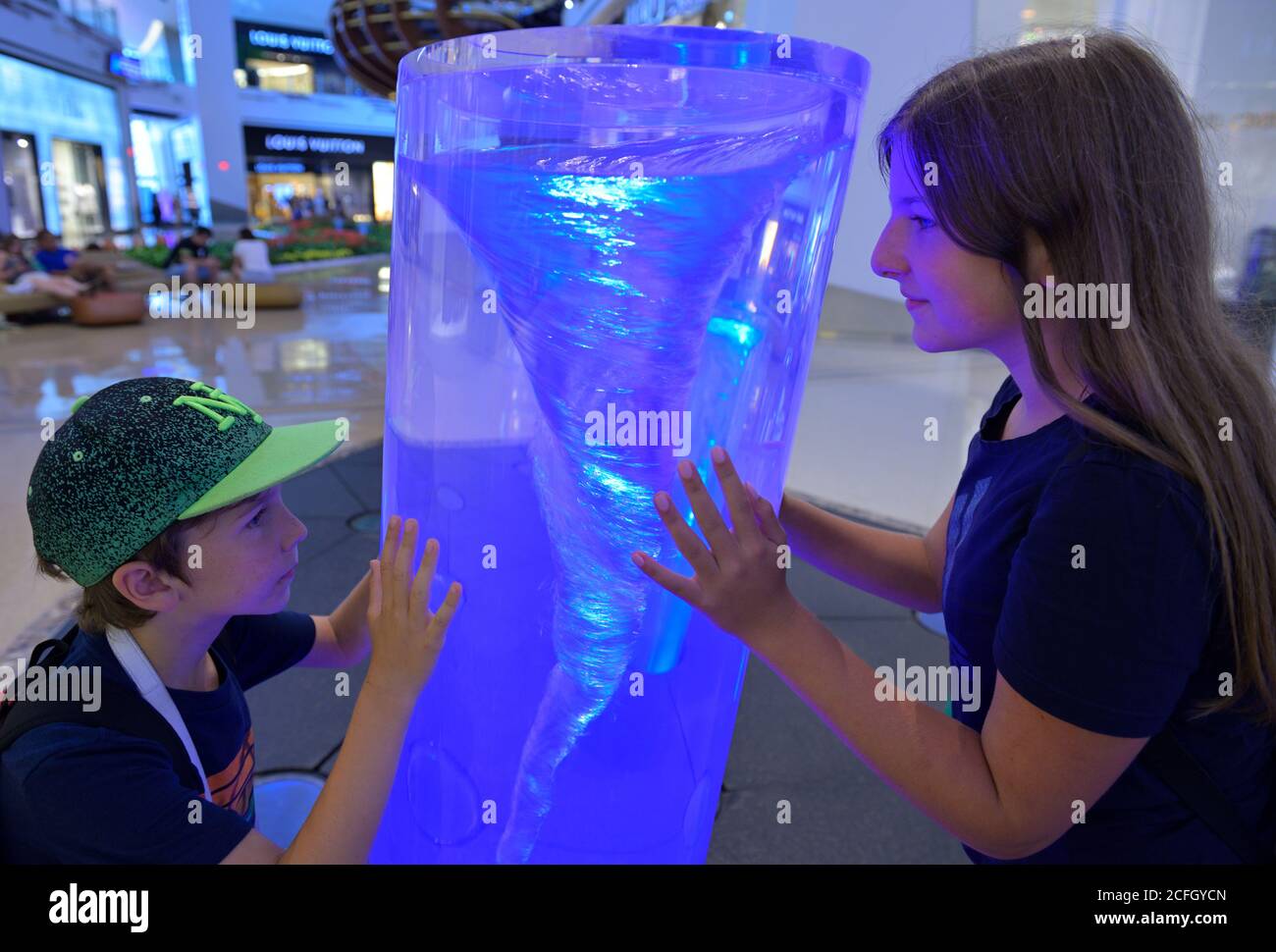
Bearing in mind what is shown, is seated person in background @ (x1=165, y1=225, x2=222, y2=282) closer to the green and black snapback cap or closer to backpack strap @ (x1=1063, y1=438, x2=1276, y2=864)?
the green and black snapback cap

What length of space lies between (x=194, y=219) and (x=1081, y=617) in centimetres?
2081

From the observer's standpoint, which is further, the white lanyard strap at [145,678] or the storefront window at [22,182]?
the storefront window at [22,182]

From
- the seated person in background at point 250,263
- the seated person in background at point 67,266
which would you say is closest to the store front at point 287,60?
the seated person in background at point 250,263

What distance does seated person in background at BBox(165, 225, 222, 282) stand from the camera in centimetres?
1070

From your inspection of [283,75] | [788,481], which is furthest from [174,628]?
[283,75]

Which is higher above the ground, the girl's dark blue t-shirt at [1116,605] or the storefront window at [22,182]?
the storefront window at [22,182]

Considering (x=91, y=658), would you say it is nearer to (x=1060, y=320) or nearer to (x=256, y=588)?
(x=256, y=588)

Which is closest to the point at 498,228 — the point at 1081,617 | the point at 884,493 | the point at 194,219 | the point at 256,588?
the point at 256,588

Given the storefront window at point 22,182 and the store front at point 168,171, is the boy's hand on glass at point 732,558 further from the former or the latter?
the store front at point 168,171

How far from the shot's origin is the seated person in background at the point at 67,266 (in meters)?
8.70

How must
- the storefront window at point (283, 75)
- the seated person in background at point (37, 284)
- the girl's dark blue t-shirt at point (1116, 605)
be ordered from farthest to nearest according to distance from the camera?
the storefront window at point (283, 75), the seated person in background at point (37, 284), the girl's dark blue t-shirt at point (1116, 605)

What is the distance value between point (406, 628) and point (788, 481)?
2.91 meters

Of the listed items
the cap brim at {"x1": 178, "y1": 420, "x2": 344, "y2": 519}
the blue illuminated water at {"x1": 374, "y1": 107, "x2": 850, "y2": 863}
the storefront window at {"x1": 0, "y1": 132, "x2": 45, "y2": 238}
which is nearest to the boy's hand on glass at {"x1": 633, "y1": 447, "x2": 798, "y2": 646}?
the blue illuminated water at {"x1": 374, "y1": 107, "x2": 850, "y2": 863}

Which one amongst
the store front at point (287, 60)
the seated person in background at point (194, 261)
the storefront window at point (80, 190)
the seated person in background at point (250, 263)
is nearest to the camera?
the seated person in background at point (250, 263)
